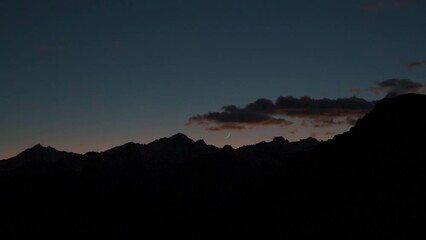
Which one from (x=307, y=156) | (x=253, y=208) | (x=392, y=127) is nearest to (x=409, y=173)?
(x=392, y=127)

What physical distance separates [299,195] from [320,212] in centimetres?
1459

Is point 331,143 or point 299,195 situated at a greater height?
point 331,143

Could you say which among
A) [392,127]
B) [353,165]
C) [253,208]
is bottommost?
[253,208]

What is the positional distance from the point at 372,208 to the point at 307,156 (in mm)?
40878

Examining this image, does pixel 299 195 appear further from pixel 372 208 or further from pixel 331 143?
pixel 372 208

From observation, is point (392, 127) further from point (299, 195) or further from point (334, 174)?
point (299, 195)

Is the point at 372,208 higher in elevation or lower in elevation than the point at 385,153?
lower

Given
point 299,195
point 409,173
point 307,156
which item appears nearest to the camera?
point 409,173

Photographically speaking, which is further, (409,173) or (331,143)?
(331,143)

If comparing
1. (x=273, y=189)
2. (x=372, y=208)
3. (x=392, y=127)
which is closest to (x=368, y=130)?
(x=392, y=127)

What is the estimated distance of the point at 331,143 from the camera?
11162 cm

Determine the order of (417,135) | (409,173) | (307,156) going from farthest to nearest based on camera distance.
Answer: (307,156), (417,135), (409,173)

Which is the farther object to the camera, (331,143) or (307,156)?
(307,156)

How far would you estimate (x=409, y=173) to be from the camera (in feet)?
265
